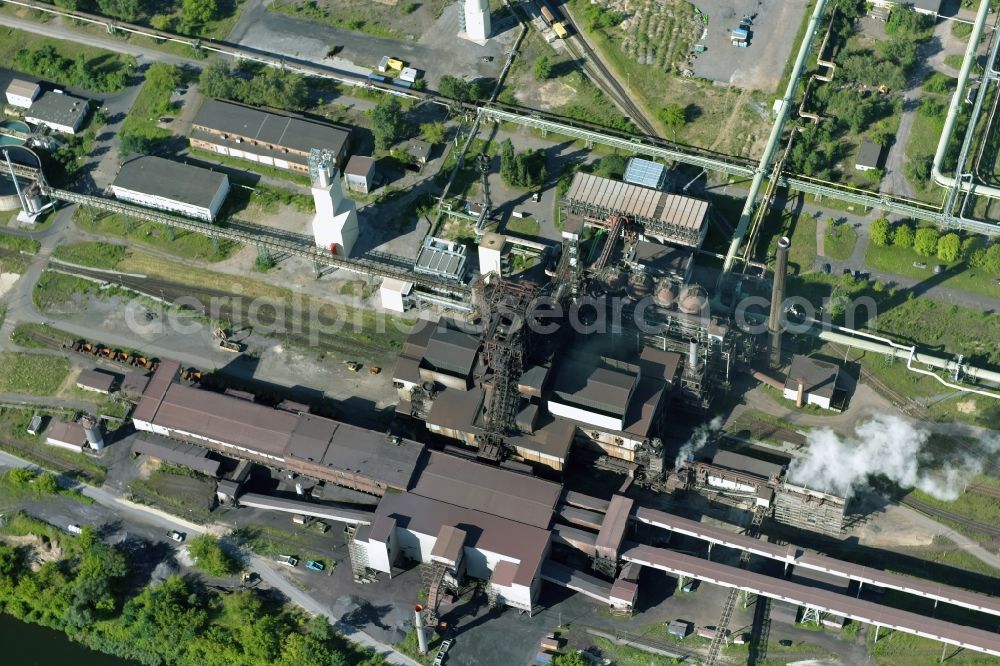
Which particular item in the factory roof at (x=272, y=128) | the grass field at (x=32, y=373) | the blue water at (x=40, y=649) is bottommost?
the blue water at (x=40, y=649)

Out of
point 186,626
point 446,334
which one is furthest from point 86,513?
point 446,334

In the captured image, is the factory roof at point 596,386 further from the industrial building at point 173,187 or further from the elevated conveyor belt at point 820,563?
the industrial building at point 173,187

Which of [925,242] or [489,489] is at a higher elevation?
[925,242]

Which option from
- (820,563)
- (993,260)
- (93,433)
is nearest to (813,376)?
(820,563)

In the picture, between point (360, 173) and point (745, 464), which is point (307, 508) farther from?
point (360, 173)

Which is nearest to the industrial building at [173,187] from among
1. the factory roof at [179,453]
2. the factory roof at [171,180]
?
the factory roof at [171,180]

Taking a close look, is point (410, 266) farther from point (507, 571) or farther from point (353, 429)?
point (507, 571)
